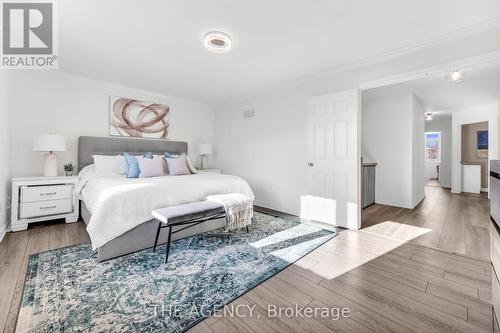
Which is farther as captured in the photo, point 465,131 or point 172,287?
point 465,131

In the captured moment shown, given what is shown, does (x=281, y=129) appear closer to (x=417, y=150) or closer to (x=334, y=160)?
(x=334, y=160)

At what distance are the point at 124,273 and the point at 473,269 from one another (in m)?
3.22

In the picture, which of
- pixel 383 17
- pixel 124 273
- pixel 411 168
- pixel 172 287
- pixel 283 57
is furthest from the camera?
pixel 411 168

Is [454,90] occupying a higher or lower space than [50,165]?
higher

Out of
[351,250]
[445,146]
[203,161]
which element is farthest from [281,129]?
[445,146]

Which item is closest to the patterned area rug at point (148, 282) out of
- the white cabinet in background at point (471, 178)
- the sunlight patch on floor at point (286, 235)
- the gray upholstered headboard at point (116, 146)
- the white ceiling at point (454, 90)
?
the sunlight patch on floor at point (286, 235)

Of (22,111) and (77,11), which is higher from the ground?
(77,11)

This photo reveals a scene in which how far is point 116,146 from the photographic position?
4090mm

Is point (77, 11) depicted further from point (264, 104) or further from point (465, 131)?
point (465, 131)

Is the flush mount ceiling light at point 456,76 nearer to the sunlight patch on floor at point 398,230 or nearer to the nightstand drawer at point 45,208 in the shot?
the sunlight patch on floor at point 398,230

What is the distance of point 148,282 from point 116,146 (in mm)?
3080

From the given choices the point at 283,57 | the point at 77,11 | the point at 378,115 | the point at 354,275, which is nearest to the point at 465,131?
the point at 378,115

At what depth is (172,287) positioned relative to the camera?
5.84 ft

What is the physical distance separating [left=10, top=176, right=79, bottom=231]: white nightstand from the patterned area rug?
1.11m
